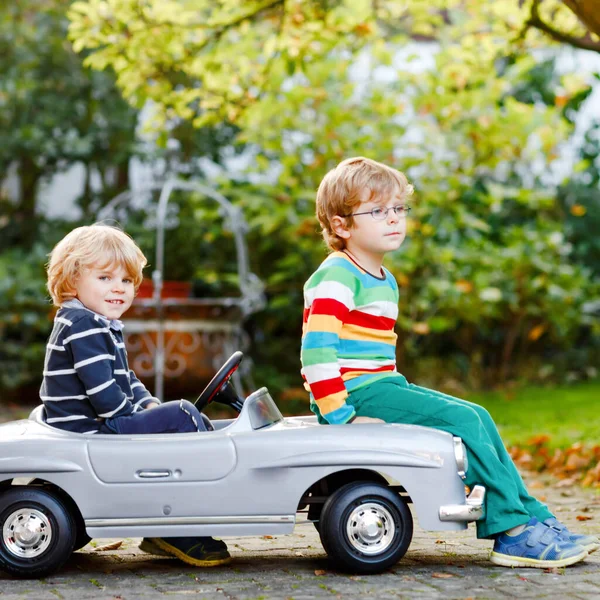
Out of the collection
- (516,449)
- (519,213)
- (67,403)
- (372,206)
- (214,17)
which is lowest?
(516,449)

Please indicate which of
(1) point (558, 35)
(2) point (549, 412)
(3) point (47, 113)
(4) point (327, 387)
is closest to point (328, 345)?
(4) point (327, 387)

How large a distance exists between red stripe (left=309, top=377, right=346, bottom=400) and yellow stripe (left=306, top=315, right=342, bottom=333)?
160mm

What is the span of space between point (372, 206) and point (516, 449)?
129 inches

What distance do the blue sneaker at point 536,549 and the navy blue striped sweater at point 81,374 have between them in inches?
50.6

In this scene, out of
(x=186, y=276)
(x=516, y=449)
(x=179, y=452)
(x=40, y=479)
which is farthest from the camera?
(x=186, y=276)

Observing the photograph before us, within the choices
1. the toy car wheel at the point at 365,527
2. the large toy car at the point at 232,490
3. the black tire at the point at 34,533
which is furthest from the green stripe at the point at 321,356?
the black tire at the point at 34,533

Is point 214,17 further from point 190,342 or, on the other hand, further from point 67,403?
point 67,403

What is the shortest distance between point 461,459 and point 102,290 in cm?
128

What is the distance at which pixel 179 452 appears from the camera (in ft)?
10.3

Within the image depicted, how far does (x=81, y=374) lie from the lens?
3258 millimetres

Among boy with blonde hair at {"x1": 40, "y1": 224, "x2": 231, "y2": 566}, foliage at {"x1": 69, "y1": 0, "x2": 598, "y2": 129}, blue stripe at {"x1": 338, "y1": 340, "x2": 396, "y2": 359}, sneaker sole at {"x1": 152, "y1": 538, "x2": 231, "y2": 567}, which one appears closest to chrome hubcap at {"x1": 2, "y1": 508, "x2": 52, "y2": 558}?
boy with blonde hair at {"x1": 40, "y1": 224, "x2": 231, "y2": 566}

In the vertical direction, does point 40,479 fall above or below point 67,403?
below

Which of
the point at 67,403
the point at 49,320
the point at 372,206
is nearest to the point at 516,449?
the point at 372,206

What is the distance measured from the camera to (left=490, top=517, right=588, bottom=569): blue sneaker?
10.5 feet
